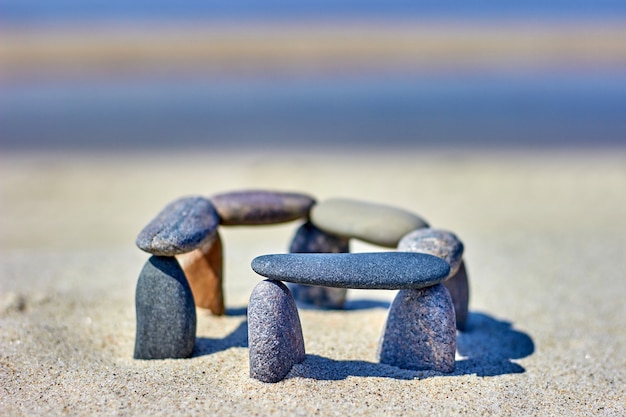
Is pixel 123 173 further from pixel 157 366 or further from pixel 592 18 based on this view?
pixel 592 18

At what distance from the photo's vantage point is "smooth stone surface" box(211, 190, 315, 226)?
4.93m

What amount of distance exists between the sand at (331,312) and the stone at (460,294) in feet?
0.46

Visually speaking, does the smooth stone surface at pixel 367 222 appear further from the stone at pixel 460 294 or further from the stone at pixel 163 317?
the stone at pixel 163 317

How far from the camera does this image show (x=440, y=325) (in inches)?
161

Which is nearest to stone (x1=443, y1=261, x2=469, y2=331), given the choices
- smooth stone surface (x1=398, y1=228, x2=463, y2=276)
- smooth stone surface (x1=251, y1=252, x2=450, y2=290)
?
smooth stone surface (x1=398, y1=228, x2=463, y2=276)

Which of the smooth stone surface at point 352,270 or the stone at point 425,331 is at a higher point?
the smooth stone surface at point 352,270

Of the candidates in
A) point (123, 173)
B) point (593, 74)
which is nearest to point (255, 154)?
point (123, 173)

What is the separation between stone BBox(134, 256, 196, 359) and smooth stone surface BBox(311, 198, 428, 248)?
45.2 inches

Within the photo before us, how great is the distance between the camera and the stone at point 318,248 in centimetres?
524

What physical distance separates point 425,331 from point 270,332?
851 millimetres

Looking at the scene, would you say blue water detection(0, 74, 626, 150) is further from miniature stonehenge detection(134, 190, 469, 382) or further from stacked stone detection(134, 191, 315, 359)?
stacked stone detection(134, 191, 315, 359)

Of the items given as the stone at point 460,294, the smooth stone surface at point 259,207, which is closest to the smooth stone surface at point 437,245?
the stone at point 460,294

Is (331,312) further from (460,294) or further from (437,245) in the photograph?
(437,245)

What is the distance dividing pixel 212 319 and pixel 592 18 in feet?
144
